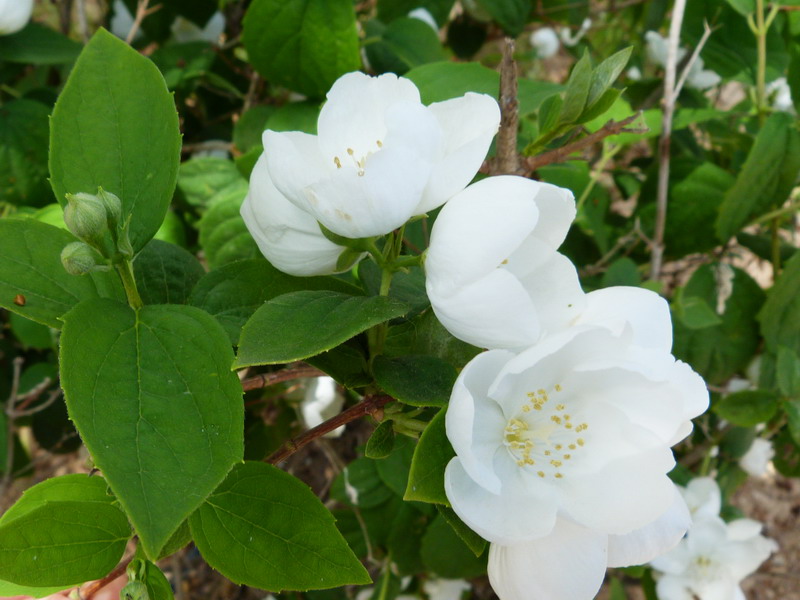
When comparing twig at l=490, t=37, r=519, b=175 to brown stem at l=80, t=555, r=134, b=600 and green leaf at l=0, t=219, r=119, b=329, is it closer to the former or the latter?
green leaf at l=0, t=219, r=119, b=329

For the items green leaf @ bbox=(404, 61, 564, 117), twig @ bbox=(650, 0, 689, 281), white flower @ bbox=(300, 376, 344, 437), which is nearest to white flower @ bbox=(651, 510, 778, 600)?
twig @ bbox=(650, 0, 689, 281)

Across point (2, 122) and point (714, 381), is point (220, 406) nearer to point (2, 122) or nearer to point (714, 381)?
point (2, 122)

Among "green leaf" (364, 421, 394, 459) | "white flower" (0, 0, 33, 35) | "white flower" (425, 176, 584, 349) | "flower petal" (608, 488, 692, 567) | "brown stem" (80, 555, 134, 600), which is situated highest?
"white flower" (425, 176, 584, 349)

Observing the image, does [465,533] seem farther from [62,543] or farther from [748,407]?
[748,407]

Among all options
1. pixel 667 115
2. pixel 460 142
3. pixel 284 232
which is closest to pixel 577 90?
pixel 460 142

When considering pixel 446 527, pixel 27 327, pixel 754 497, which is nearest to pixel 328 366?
pixel 446 527
